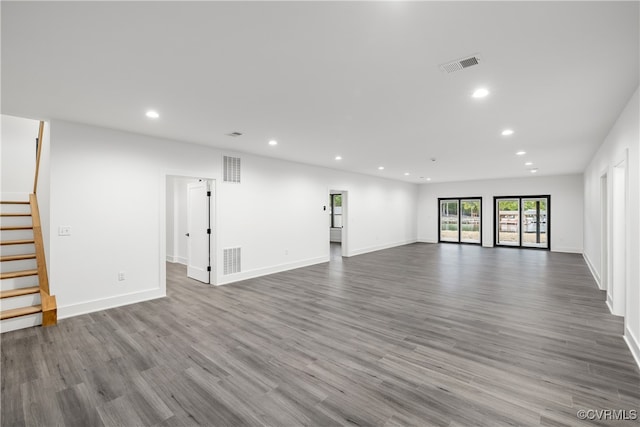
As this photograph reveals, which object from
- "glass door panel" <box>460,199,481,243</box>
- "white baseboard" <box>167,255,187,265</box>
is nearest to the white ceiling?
"white baseboard" <box>167,255,187,265</box>

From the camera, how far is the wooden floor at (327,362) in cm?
222

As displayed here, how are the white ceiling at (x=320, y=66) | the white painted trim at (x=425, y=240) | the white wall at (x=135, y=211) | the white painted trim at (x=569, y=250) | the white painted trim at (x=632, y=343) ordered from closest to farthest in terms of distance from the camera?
1. the white ceiling at (x=320, y=66)
2. the white painted trim at (x=632, y=343)
3. the white wall at (x=135, y=211)
4. the white painted trim at (x=569, y=250)
5. the white painted trim at (x=425, y=240)

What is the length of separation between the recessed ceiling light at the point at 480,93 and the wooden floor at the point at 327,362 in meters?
2.74

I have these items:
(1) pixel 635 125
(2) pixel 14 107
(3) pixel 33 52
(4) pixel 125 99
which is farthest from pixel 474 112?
(2) pixel 14 107

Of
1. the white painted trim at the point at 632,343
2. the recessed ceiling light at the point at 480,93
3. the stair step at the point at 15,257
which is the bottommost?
the white painted trim at the point at 632,343

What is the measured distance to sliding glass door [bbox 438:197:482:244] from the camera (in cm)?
1250

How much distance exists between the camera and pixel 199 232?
634cm

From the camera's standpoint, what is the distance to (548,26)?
201 centimetres

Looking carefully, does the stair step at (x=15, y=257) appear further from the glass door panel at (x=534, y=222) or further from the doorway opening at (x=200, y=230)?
the glass door panel at (x=534, y=222)

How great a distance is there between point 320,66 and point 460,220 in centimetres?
1211

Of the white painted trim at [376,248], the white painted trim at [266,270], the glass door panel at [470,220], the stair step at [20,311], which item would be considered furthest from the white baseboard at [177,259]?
the glass door panel at [470,220]

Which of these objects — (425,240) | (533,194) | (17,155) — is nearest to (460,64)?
(17,155)

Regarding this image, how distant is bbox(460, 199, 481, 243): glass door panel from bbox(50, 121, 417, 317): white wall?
27.9ft

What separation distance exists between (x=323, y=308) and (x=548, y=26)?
3985 mm
